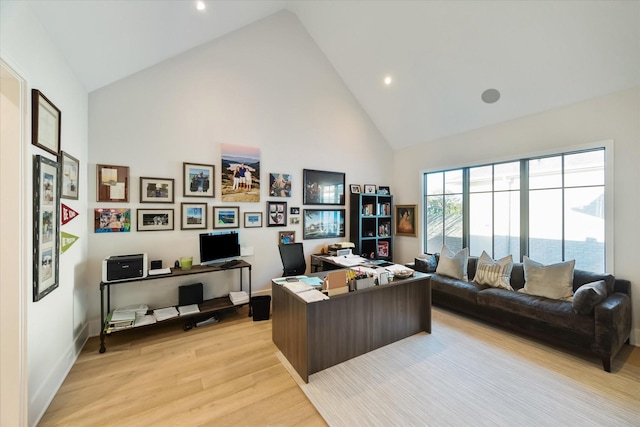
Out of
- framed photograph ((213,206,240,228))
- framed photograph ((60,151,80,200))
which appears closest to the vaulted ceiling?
framed photograph ((60,151,80,200))

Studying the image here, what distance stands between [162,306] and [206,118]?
8.71ft

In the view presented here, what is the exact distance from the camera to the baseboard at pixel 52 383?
173 cm

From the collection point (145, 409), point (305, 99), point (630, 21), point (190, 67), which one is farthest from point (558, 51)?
point (145, 409)

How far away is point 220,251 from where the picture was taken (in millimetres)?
3398

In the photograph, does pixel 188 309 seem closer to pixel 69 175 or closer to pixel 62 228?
pixel 62 228

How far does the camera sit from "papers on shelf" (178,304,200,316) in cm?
308

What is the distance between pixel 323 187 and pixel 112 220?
122 inches

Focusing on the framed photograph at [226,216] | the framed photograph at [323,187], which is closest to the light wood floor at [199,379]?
the framed photograph at [226,216]

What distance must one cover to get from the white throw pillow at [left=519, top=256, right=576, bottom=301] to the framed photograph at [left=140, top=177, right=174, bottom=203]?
4745 millimetres

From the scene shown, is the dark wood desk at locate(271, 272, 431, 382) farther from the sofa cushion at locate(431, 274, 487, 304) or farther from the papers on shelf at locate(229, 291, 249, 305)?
the papers on shelf at locate(229, 291, 249, 305)

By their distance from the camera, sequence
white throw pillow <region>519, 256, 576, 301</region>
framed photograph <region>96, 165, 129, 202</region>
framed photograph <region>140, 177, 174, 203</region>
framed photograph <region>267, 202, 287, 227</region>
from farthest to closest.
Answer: framed photograph <region>267, 202, 287, 227</region>
framed photograph <region>140, 177, 174, 203</region>
framed photograph <region>96, 165, 129, 202</region>
white throw pillow <region>519, 256, 576, 301</region>

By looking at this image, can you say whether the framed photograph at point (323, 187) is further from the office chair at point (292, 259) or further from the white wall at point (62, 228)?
the white wall at point (62, 228)

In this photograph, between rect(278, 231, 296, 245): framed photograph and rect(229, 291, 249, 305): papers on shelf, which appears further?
rect(278, 231, 296, 245): framed photograph

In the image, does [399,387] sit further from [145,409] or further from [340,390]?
[145,409]
